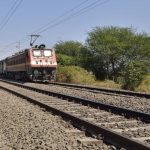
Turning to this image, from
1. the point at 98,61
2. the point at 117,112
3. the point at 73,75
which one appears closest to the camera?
the point at 117,112

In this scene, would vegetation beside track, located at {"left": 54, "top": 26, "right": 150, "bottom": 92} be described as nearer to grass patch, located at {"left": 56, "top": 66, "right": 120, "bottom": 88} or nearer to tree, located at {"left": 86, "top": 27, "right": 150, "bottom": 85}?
tree, located at {"left": 86, "top": 27, "right": 150, "bottom": 85}

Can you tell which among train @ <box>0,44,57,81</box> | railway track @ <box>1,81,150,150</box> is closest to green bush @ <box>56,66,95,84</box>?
train @ <box>0,44,57,81</box>

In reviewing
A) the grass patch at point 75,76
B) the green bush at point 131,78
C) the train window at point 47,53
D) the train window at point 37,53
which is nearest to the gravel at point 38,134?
the green bush at point 131,78

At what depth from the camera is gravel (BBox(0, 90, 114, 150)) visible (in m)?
7.54

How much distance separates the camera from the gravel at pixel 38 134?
7536 millimetres

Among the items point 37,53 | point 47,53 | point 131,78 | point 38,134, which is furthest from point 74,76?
point 38,134

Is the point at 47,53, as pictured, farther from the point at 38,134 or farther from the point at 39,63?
the point at 38,134

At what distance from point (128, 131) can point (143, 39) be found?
53326mm

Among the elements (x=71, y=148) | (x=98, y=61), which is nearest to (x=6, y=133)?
(x=71, y=148)

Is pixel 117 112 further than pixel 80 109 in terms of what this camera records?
No

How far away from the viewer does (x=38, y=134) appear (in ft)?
29.0

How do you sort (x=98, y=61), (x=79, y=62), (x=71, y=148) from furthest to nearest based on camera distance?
(x=79, y=62) < (x=98, y=61) < (x=71, y=148)

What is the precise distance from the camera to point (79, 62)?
207ft

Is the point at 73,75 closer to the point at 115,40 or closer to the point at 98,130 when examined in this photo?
the point at 115,40
